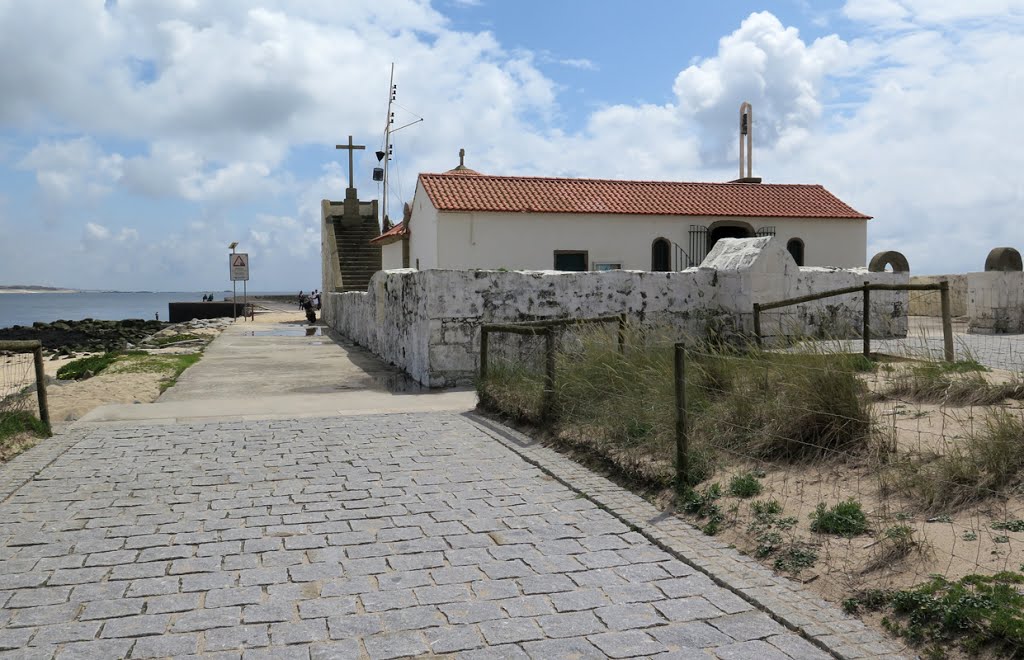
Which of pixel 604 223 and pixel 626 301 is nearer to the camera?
pixel 626 301

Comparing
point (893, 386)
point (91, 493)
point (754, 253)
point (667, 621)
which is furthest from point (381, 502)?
point (754, 253)

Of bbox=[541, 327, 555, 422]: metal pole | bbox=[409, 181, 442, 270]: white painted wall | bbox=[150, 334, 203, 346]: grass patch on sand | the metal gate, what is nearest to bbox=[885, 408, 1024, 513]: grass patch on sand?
bbox=[541, 327, 555, 422]: metal pole

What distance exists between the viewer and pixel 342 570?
4.82 m

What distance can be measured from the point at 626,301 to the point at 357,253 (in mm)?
27241

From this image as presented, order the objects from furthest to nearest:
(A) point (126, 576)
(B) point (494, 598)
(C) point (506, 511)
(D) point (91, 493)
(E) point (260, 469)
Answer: (E) point (260, 469), (D) point (91, 493), (C) point (506, 511), (A) point (126, 576), (B) point (494, 598)

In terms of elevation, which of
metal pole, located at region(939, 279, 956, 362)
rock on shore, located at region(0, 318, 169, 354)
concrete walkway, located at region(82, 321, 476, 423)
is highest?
metal pole, located at region(939, 279, 956, 362)

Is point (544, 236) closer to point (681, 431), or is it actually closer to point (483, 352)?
point (483, 352)

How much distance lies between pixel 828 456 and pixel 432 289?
7.85 metres

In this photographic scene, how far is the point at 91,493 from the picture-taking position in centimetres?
662

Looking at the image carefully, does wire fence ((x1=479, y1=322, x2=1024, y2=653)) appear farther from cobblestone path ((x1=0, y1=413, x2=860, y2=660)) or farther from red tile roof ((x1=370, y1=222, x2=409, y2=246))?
red tile roof ((x1=370, y1=222, x2=409, y2=246))

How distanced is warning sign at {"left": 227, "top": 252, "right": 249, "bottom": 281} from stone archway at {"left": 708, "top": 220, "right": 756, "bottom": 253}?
20.7 m

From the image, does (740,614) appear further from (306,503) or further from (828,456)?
(306,503)

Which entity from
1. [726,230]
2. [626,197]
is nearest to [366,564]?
[626,197]

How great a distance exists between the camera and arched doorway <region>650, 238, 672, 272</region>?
29953 millimetres
